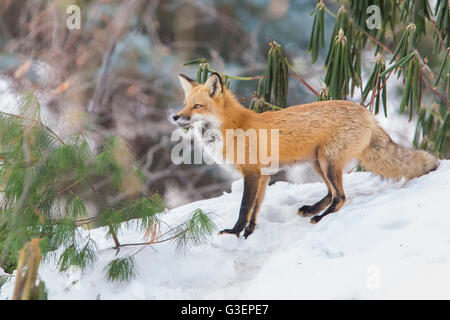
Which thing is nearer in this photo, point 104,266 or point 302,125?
point 104,266

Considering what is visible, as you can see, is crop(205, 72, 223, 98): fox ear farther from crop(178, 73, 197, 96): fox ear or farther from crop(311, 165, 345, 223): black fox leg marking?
crop(311, 165, 345, 223): black fox leg marking

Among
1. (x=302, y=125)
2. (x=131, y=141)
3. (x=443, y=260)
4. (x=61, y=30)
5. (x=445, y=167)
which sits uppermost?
(x=61, y=30)

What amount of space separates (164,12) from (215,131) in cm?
398

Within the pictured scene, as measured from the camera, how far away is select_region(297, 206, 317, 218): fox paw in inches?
106

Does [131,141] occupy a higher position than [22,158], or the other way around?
[22,158]

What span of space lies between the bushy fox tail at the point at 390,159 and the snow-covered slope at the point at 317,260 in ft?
0.38

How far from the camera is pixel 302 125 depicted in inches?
104

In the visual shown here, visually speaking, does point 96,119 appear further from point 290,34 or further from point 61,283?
point 290,34

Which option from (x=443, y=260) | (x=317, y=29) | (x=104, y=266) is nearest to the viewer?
(x=443, y=260)

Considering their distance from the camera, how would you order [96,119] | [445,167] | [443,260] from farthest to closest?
1. [445,167]
2. [96,119]
3. [443,260]

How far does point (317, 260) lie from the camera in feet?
6.81

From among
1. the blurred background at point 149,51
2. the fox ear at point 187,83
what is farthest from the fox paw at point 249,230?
the blurred background at point 149,51

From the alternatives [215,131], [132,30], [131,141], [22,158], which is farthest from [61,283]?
[132,30]

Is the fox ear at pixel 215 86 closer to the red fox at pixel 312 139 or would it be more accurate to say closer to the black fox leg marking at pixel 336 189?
the red fox at pixel 312 139
